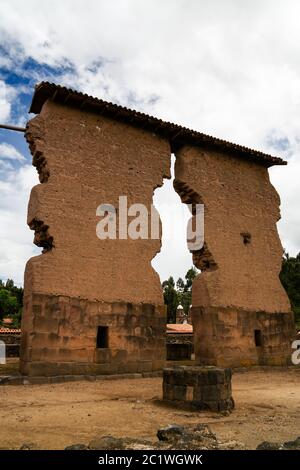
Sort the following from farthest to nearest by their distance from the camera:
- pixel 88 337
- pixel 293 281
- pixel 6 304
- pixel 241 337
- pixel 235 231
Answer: pixel 6 304 < pixel 293 281 < pixel 235 231 < pixel 241 337 < pixel 88 337

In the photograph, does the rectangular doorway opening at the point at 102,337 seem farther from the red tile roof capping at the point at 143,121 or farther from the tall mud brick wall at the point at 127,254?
the red tile roof capping at the point at 143,121

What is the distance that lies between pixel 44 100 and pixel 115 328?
21.5 ft

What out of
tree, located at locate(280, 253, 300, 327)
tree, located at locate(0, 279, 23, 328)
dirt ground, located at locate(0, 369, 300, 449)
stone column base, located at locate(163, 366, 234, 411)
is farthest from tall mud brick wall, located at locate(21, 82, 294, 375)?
tree, located at locate(0, 279, 23, 328)

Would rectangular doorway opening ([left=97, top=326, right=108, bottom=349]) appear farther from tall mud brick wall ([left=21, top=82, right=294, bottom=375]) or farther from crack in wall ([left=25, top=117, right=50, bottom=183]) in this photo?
crack in wall ([left=25, top=117, right=50, bottom=183])

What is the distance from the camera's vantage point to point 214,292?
12.1 metres

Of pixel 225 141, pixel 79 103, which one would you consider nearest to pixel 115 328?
pixel 79 103

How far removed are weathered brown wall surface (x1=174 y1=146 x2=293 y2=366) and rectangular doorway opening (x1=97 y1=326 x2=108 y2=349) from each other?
3.11m

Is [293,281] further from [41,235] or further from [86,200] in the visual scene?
[41,235]

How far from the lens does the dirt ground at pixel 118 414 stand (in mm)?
4652

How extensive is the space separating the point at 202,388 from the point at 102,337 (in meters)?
4.41

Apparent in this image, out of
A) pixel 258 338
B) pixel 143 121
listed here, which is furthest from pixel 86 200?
pixel 258 338

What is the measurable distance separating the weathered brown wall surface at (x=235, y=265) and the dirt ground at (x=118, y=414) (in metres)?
2.81

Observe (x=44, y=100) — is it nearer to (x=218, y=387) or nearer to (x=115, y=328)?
→ (x=115, y=328)

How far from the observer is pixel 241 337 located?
493 inches
